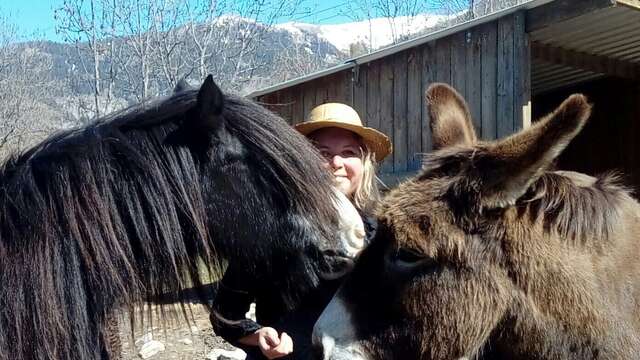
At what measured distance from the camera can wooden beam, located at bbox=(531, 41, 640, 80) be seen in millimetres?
7539

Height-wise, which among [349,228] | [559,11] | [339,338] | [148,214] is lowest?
[339,338]

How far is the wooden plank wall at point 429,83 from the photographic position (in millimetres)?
6445

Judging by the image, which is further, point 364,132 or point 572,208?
point 364,132

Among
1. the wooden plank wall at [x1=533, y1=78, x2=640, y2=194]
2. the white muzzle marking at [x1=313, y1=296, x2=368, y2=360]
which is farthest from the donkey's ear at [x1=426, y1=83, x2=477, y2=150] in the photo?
the wooden plank wall at [x1=533, y1=78, x2=640, y2=194]

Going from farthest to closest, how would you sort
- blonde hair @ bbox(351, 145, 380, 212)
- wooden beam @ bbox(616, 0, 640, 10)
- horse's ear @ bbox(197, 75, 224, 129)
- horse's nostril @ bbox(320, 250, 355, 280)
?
wooden beam @ bbox(616, 0, 640, 10), blonde hair @ bbox(351, 145, 380, 212), horse's nostril @ bbox(320, 250, 355, 280), horse's ear @ bbox(197, 75, 224, 129)

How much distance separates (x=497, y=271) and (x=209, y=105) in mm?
1115

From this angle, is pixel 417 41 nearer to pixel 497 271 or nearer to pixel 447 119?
pixel 447 119

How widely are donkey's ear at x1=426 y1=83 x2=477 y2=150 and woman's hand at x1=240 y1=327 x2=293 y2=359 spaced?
3.11ft

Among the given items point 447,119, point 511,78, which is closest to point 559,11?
point 511,78

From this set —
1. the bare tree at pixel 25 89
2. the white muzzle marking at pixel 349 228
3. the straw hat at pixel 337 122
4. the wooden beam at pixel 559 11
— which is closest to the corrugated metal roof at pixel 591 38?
the wooden beam at pixel 559 11

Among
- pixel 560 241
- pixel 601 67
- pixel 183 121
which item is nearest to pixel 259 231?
pixel 183 121

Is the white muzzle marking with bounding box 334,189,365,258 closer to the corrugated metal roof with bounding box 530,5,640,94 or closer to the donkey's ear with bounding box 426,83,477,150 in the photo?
the donkey's ear with bounding box 426,83,477,150

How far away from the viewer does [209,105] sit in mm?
2191

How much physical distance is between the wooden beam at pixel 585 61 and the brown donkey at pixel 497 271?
233 inches
